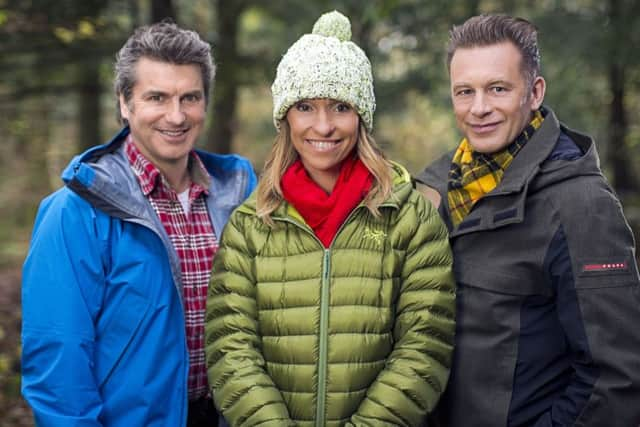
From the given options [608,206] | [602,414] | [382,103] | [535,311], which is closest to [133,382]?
[535,311]

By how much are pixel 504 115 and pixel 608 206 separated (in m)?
0.62

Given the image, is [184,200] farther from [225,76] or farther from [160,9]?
[225,76]

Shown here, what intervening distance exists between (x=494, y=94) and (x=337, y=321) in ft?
4.00

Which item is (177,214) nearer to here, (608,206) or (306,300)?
(306,300)

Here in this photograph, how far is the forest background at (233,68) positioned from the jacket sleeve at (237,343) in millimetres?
3558

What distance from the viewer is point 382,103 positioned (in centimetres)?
1219

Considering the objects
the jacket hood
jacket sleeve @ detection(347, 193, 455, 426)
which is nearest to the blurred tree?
the jacket hood

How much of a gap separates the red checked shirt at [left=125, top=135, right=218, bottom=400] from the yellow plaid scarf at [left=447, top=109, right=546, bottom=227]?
1253 millimetres

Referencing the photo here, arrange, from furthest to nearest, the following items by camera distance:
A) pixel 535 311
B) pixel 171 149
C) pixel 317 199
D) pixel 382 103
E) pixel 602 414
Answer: pixel 382 103, pixel 171 149, pixel 317 199, pixel 535 311, pixel 602 414

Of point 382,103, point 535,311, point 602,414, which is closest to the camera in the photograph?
point 602,414

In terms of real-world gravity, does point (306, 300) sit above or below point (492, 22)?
below

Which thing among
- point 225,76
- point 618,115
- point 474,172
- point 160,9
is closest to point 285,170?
point 474,172

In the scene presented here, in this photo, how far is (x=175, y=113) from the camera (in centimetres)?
319

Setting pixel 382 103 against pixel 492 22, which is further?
pixel 382 103
